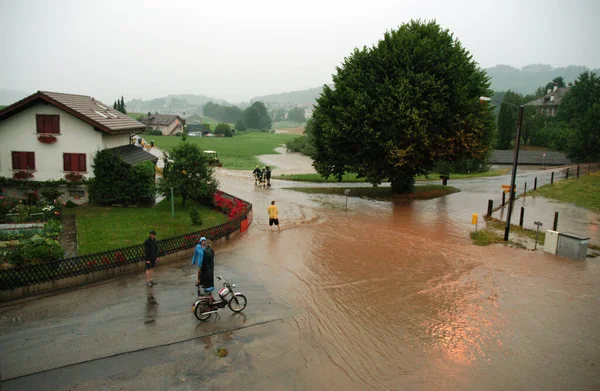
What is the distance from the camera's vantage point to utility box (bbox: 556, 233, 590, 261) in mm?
17859

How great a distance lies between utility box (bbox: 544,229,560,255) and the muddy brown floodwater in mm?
868

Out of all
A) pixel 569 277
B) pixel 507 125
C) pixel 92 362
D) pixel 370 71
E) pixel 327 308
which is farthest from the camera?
pixel 507 125

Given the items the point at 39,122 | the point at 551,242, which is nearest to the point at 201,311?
the point at 551,242

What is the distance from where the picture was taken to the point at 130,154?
29.9 metres

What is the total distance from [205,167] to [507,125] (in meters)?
79.8

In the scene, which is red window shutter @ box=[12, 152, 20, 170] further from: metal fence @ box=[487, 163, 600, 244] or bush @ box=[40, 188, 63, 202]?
metal fence @ box=[487, 163, 600, 244]

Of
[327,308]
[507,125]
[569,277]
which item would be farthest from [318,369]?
[507,125]

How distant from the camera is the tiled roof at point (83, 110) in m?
26.0

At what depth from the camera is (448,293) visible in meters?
14.2

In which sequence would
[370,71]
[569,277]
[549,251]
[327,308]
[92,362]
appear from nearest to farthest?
[92,362], [327,308], [569,277], [549,251], [370,71]

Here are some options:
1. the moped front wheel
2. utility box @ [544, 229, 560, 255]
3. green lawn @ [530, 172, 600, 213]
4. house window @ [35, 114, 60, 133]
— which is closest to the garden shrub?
house window @ [35, 114, 60, 133]

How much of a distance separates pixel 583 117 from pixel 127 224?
3472 inches

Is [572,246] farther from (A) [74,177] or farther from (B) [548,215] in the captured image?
(A) [74,177]

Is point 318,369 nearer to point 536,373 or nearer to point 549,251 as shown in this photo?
point 536,373
